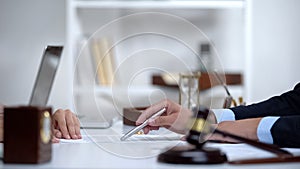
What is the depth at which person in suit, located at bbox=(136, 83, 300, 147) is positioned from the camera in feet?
4.22

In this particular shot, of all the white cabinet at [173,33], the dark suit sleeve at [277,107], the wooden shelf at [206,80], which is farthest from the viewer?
the white cabinet at [173,33]

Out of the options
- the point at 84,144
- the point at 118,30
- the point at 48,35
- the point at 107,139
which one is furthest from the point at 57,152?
the point at 118,30

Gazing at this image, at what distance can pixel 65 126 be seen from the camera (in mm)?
1488

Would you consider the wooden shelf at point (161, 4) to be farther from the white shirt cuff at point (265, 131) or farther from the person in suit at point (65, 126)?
the white shirt cuff at point (265, 131)

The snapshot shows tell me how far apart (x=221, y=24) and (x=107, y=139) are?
2367 mm

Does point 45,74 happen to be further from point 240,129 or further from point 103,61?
point 103,61

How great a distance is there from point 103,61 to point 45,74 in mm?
1899

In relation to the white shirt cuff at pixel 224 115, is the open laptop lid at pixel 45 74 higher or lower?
higher

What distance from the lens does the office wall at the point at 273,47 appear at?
10.4 ft

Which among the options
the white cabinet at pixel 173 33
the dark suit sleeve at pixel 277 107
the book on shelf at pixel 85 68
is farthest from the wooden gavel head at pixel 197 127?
the white cabinet at pixel 173 33

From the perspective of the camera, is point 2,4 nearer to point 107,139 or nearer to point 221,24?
point 221,24

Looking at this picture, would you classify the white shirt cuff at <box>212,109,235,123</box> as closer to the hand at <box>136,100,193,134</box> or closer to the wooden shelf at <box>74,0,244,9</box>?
the hand at <box>136,100,193,134</box>

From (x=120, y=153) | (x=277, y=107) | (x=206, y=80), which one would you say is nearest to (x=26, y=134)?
(x=120, y=153)

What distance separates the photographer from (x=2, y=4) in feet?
10.2
